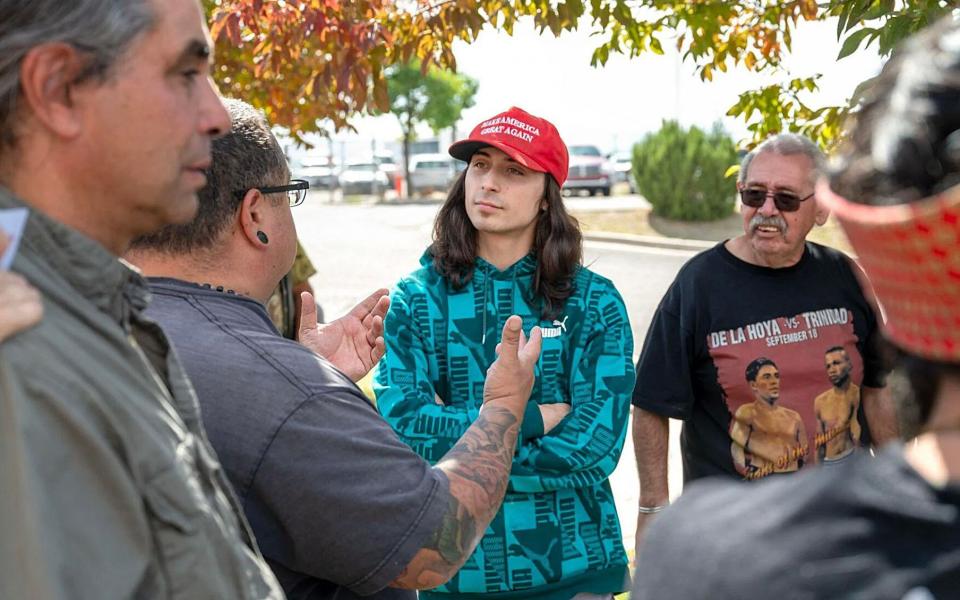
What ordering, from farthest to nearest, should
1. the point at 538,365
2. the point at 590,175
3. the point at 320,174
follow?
the point at 320,174 < the point at 590,175 < the point at 538,365

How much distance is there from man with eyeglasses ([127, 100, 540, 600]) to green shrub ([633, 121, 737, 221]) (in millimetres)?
20417

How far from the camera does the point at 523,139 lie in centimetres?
368

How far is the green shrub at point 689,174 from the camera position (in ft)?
74.2

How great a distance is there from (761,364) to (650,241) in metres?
17.6

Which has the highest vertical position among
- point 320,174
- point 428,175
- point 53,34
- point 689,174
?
point 53,34

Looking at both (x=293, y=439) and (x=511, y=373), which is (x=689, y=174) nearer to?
(x=511, y=373)

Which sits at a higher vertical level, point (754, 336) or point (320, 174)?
point (754, 336)

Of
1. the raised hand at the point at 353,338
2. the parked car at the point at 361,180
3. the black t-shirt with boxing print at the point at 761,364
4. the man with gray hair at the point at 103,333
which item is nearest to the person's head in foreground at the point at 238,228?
the raised hand at the point at 353,338

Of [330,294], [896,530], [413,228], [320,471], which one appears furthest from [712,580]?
[413,228]

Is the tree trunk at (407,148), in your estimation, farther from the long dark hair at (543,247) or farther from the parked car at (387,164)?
the long dark hair at (543,247)

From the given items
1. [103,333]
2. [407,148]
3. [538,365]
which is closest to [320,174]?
[407,148]

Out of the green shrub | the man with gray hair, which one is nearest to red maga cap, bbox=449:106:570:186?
the man with gray hair

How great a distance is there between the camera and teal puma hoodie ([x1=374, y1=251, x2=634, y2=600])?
3.23 metres

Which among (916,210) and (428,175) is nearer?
(916,210)
